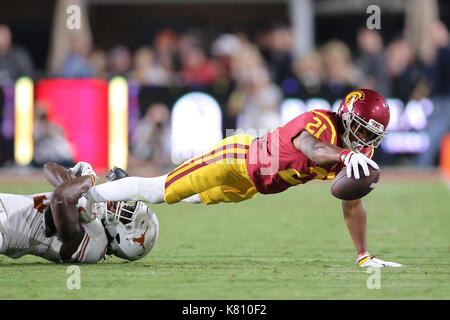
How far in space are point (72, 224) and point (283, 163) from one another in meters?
1.39

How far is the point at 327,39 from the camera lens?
18.7 metres

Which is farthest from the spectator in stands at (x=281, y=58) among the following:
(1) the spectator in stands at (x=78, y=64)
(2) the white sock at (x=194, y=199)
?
(2) the white sock at (x=194, y=199)

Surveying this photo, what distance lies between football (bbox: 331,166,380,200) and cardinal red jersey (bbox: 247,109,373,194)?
0.16 meters

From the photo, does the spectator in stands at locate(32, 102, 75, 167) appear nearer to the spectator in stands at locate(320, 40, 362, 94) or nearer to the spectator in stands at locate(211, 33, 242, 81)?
the spectator in stands at locate(211, 33, 242, 81)

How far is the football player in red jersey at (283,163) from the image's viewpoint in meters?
5.34

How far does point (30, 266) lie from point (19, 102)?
790 cm

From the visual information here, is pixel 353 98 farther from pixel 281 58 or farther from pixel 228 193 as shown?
pixel 281 58

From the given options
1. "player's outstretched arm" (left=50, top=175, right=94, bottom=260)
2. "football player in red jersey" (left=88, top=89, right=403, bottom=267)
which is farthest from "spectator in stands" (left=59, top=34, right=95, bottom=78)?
"player's outstretched arm" (left=50, top=175, right=94, bottom=260)

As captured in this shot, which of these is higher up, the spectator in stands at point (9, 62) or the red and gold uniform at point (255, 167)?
the spectator in stands at point (9, 62)

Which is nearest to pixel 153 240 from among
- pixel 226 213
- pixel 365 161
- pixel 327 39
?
pixel 365 161

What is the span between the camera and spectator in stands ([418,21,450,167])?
13695 mm

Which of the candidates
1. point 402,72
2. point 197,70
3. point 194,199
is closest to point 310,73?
Answer: point 402,72

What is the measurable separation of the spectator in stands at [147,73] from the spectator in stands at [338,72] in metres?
2.59

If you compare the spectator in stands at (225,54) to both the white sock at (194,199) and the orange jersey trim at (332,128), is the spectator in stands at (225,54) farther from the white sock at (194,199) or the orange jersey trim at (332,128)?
the orange jersey trim at (332,128)
